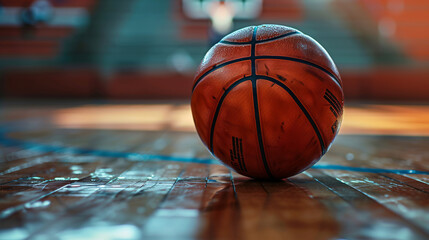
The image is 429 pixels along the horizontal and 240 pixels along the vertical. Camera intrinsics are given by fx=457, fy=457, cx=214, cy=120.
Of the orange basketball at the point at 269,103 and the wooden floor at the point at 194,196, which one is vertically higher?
the orange basketball at the point at 269,103

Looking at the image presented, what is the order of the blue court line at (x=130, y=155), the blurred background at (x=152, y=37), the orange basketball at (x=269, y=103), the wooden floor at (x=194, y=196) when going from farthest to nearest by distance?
the blurred background at (x=152, y=37) < the blue court line at (x=130, y=155) < the orange basketball at (x=269, y=103) < the wooden floor at (x=194, y=196)

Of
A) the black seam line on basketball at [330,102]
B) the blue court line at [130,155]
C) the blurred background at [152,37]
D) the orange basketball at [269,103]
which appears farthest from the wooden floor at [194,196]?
the blurred background at [152,37]

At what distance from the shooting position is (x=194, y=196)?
1294mm

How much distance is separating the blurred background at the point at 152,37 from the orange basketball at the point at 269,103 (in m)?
7.55

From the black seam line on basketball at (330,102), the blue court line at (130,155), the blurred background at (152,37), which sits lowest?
the blue court line at (130,155)

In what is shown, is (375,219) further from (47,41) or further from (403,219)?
(47,41)

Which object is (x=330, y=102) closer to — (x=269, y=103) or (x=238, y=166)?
(x=269, y=103)

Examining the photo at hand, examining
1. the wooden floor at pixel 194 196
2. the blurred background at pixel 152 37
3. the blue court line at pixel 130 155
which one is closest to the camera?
the wooden floor at pixel 194 196

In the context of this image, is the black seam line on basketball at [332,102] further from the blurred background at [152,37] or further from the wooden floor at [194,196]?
the blurred background at [152,37]

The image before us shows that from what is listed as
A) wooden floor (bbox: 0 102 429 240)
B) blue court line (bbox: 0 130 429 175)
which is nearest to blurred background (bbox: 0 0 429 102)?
blue court line (bbox: 0 130 429 175)

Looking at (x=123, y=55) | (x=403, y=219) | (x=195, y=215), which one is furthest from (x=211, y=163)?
(x=123, y=55)

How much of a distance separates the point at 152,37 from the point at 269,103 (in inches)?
375

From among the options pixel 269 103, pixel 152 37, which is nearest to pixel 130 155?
pixel 269 103

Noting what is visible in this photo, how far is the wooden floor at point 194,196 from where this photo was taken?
0.97 meters
